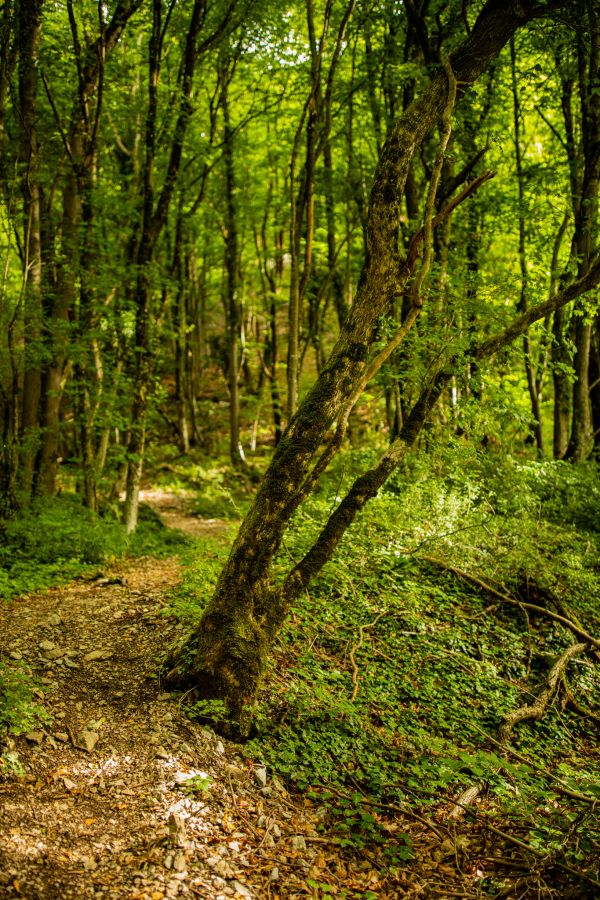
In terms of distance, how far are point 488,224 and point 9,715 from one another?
39.7 ft

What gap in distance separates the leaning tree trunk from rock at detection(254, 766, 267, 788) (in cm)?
33

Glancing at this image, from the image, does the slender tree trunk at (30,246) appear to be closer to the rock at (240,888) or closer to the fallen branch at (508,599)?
the fallen branch at (508,599)

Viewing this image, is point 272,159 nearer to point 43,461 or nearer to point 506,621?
point 43,461

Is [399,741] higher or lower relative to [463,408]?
lower

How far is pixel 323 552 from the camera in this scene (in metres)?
4.93

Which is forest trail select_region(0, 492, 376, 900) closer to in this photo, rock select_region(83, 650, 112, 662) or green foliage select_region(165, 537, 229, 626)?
rock select_region(83, 650, 112, 662)

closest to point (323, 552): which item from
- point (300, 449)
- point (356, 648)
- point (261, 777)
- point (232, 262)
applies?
point (300, 449)

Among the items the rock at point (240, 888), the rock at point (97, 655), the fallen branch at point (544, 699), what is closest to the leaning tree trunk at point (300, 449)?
the rock at point (97, 655)

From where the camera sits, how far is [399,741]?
5.07 m

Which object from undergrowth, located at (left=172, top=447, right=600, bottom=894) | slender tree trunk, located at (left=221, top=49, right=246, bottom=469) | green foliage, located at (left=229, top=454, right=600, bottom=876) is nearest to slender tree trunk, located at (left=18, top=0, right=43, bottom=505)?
undergrowth, located at (left=172, top=447, right=600, bottom=894)

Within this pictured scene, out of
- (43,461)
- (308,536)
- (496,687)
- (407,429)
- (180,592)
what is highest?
(407,429)

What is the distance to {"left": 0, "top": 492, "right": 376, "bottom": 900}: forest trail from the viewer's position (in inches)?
121

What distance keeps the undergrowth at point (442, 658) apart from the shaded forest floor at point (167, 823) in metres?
0.16

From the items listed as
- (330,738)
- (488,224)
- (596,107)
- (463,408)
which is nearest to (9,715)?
(330,738)
